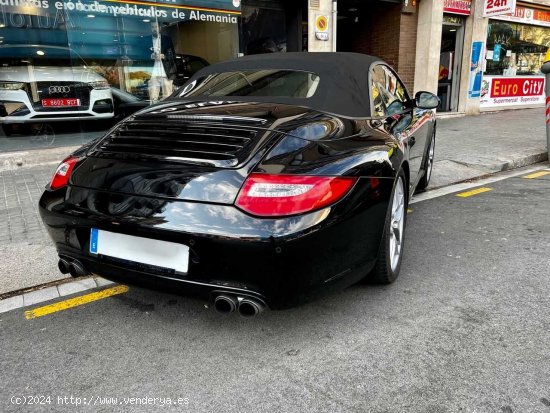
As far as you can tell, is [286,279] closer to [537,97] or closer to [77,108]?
[77,108]

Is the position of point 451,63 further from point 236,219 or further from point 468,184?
point 236,219

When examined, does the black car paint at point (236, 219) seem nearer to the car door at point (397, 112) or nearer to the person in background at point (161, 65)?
the car door at point (397, 112)

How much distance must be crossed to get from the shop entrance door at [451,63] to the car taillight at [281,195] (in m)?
13.0

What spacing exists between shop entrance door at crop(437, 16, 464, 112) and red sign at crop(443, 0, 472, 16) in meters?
0.25

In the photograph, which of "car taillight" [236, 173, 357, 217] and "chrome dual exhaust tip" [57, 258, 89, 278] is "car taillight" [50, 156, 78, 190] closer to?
"chrome dual exhaust tip" [57, 258, 89, 278]

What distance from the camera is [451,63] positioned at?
44.9 feet

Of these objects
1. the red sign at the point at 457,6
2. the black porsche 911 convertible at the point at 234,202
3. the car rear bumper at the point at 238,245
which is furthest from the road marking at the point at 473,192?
the red sign at the point at 457,6

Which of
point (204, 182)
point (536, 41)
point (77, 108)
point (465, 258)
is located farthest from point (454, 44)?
point (204, 182)

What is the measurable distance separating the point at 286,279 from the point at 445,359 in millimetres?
909

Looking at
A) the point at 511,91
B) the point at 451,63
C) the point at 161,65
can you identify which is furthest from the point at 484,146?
the point at 511,91

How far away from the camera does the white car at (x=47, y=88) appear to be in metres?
7.19

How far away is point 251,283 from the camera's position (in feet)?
6.77

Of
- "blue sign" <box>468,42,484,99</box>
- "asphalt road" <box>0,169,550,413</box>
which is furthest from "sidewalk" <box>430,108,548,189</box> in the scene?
"asphalt road" <box>0,169,550,413</box>

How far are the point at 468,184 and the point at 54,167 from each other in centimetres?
604
